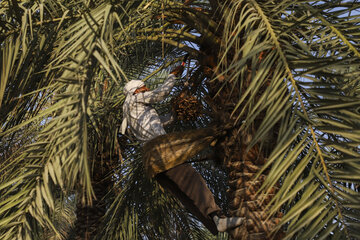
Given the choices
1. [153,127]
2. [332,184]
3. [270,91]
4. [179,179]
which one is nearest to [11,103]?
[153,127]

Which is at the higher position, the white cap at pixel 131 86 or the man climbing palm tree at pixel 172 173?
the white cap at pixel 131 86

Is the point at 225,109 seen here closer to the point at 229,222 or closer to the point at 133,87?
the point at 229,222

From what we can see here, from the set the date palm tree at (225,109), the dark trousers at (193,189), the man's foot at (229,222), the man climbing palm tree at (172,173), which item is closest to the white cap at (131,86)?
the man climbing palm tree at (172,173)

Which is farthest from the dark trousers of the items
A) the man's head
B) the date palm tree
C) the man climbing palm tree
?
the man's head

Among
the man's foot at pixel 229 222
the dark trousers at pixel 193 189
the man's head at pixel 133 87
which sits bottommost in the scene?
the man's foot at pixel 229 222

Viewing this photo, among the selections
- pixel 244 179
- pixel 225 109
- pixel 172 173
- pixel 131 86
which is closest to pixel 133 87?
pixel 131 86

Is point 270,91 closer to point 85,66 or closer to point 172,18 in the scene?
point 85,66

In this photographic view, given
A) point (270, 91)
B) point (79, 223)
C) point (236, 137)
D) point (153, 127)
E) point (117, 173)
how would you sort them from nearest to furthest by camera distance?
point (270, 91)
point (236, 137)
point (153, 127)
point (117, 173)
point (79, 223)

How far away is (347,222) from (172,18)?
258cm

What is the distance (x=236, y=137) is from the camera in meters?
3.47

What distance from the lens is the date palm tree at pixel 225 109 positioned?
231cm

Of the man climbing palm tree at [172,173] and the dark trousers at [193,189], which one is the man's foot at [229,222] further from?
the dark trousers at [193,189]

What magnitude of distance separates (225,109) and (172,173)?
706 millimetres

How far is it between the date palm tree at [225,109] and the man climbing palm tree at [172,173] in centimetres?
24
